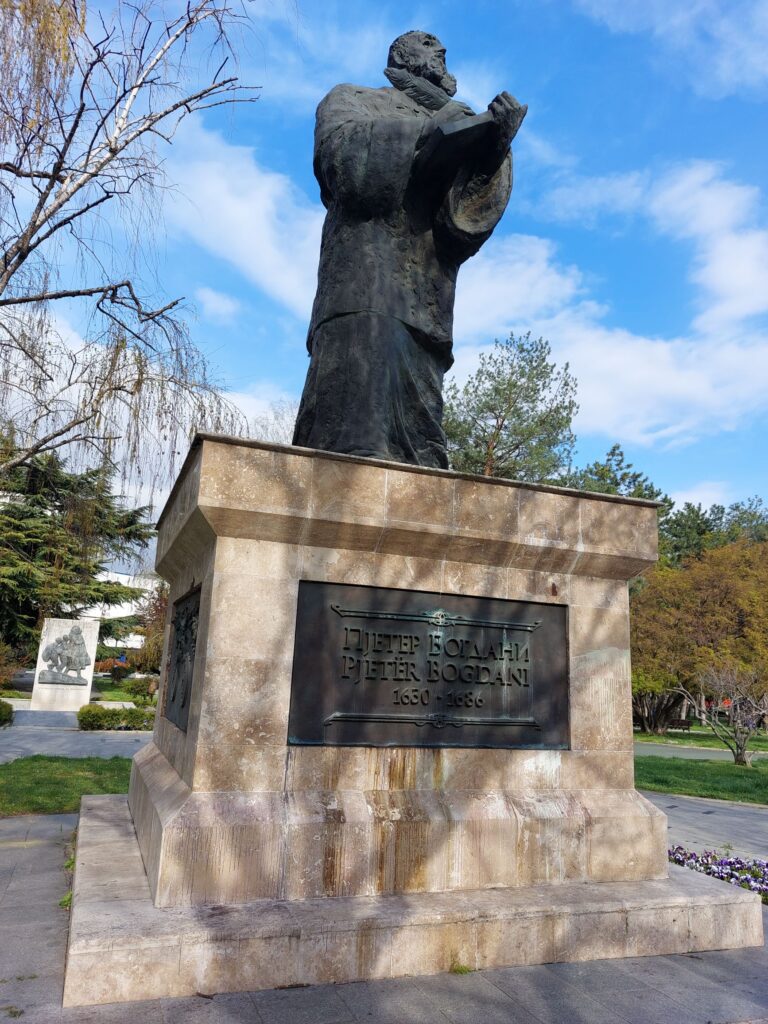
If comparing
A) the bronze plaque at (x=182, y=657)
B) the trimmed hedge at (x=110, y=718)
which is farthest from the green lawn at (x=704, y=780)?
the trimmed hedge at (x=110, y=718)

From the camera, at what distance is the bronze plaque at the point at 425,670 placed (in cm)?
382

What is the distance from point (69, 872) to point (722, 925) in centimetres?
401

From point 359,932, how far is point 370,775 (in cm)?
78

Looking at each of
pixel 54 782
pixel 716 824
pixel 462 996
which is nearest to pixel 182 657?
pixel 462 996

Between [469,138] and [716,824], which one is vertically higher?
[469,138]

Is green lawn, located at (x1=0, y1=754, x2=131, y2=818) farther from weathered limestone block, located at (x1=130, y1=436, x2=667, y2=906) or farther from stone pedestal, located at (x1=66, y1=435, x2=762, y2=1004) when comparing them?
weathered limestone block, located at (x1=130, y1=436, x2=667, y2=906)

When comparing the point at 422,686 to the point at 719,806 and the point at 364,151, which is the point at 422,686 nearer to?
the point at 364,151

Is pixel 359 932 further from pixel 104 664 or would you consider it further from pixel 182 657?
pixel 104 664

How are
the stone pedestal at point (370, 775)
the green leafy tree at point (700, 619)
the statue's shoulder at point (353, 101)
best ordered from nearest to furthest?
the stone pedestal at point (370, 775)
the statue's shoulder at point (353, 101)
the green leafy tree at point (700, 619)

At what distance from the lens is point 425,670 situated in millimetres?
4051

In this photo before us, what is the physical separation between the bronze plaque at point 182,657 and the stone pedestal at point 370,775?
52 mm

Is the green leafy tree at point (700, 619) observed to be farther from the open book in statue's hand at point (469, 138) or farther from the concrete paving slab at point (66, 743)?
the open book in statue's hand at point (469, 138)

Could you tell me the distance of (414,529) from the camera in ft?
13.1

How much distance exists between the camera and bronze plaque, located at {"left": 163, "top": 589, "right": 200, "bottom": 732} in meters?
4.25
